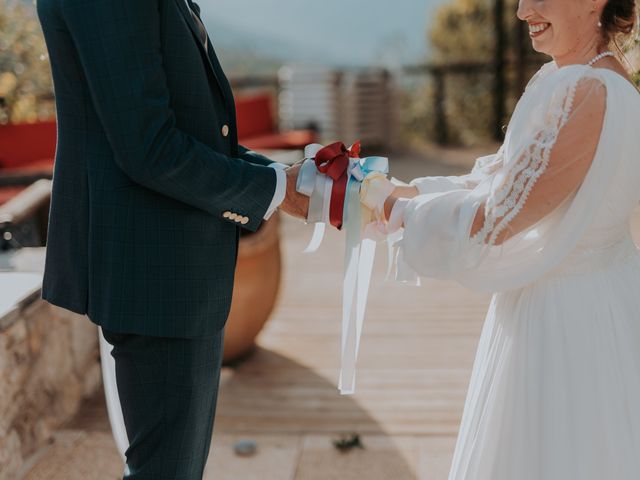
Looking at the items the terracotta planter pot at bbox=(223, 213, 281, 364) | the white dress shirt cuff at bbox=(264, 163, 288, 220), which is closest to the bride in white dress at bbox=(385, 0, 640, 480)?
the white dress shirt cuff at bbox=(264, 163, 288, 220)

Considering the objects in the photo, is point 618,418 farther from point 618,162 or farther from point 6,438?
point 6,438

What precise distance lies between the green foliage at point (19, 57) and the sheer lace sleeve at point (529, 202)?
397 cm

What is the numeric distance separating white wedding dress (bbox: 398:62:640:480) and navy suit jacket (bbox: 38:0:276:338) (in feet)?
1.37

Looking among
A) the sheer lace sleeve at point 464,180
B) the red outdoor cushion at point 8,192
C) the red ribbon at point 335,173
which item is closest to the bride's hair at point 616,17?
the sheer lace sleeve at point 464,180

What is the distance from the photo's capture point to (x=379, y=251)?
20.0ft

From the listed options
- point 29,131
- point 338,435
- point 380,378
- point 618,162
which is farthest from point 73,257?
point 29,131

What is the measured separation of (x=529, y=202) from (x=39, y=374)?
203 centimetres

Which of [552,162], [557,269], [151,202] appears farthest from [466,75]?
[151,202]

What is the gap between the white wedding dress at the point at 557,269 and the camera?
5.14 ft

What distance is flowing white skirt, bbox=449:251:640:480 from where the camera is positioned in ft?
5.49

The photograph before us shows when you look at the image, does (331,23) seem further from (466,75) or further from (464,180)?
(464,180)

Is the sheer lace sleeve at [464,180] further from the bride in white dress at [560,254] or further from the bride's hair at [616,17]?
the bride's hair at [616,17]

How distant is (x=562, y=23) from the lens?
1.67 metres

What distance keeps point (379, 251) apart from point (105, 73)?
185 inches
